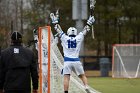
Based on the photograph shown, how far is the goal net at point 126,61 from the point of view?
32.6 meters

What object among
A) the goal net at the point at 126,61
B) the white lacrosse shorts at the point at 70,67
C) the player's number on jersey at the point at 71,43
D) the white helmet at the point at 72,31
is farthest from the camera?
the goal net at the point at 126,61

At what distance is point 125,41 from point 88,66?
1687 cm

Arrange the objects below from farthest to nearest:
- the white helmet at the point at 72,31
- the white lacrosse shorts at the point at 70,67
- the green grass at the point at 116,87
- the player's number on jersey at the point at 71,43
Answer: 1. the green grass at the point at 116,87
2. the white helmet at the point at 72,31
3. the white lacrosse shorts at the point at 70,67
4. the player's number on jersey at the point at 71,43

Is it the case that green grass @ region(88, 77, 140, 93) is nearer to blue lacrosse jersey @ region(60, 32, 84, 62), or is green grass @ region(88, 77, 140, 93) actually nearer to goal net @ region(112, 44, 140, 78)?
blue lacrosse jersey @ region(60, 32, 84, 62)

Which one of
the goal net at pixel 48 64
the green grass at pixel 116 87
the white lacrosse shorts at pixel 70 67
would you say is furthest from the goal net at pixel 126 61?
the goal net at pixel 48 64

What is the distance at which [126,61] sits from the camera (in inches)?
1296

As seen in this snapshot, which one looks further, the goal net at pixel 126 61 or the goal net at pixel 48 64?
the goal net at pixel 126 61

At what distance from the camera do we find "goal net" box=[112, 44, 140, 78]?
107 ft

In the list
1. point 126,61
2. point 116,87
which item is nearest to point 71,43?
point 116,87

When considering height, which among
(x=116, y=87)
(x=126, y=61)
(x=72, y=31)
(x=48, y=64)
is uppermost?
(x=72, y=31)

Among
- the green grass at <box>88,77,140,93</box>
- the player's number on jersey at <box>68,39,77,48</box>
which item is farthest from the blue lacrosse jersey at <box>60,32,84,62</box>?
the green grass at <box>88,77,140,93</box>

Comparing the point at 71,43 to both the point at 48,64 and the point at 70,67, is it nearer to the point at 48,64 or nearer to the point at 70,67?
the point at 70,67

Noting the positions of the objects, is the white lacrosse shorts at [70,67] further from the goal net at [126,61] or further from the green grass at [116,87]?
the goal net at [126,61]

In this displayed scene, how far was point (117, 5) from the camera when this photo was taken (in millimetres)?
52844
